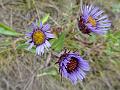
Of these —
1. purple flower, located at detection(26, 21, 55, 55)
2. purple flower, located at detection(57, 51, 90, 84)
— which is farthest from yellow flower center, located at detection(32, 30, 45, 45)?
purple flower, located at detection(57, 51, 90, 84)

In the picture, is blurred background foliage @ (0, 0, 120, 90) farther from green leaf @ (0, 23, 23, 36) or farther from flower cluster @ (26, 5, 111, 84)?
flower cluster @ (26, 5, 111, 84)

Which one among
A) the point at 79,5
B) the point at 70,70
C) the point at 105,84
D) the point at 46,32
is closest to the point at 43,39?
the point at 46,32

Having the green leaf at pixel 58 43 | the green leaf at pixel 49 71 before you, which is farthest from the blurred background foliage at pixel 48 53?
the green leaf at pixel 58 43

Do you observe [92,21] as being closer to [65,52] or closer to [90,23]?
[90,23]

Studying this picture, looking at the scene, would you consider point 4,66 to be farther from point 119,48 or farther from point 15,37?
point 119,48

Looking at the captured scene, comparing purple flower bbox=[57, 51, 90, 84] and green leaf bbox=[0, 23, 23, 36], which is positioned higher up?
green leaf bbox=[0, 23, 23, 36]
